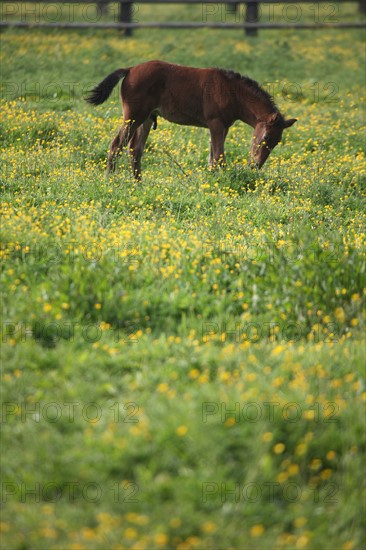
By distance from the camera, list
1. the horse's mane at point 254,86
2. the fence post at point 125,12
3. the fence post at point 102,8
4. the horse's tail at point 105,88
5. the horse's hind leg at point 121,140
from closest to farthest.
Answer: the horse's tail at point 105,88 → the horse's hind leg at point 121,140 → the horse's mane at point 254,86 → the fence post at point 125,12 → the fence post at point 102,8

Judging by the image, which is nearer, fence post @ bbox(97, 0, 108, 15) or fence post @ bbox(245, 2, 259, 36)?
fence post @ bbox(245, 2, 259, 36)

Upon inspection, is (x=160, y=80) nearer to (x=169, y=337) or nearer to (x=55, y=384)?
(x=169, y=337)

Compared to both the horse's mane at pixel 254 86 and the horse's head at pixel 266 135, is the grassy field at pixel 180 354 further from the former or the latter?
the horse's mane at pixel 254 86

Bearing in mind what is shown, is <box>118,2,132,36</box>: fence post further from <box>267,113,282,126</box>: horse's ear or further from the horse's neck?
<box>267,113,282,126</box>: horse's ear

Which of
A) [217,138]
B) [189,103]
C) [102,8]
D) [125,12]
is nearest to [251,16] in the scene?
[125,12]

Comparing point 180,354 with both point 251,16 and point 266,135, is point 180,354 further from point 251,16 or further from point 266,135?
point 251,16

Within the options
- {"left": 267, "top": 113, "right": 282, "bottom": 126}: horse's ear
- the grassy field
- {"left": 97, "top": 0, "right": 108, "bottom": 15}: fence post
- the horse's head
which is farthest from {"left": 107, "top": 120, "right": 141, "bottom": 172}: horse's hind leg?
{"left": 97, "top": 0, "right": 108, "bottom": 15}: fence post

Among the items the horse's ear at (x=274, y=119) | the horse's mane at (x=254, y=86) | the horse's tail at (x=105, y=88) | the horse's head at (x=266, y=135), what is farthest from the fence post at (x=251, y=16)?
the horse's tail at (x=105, y=88)

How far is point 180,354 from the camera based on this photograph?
17.0 ft

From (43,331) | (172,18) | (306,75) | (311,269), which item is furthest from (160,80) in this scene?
(172,18)

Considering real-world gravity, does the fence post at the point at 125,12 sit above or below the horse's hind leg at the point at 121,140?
above

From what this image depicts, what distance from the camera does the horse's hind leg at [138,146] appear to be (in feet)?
31.8

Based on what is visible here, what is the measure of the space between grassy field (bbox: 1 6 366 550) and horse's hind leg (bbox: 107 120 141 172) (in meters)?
0.21

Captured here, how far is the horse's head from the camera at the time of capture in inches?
382
